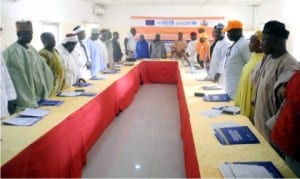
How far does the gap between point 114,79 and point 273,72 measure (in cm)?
328

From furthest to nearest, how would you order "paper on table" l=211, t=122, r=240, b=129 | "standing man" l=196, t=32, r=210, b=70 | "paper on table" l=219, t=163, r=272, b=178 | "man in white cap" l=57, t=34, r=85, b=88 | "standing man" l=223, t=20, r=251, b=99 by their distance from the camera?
"standing man" l=196, t=32, r=210, b=70, "man in white cap" l=57, t=34, r=85, b=88, "standing man" l=223, t=20, r=251, b=99, "paper on table" l=211, t=122, r=240, b=129, "paper on table" l=219, t=163, r=272, b=178

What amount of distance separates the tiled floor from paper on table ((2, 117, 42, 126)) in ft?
2.57

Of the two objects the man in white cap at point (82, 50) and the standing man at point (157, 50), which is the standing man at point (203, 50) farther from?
the standing man at point (157, 50)

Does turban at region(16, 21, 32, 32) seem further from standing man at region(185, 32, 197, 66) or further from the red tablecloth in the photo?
standing man at region(185, 32, 197, 66)

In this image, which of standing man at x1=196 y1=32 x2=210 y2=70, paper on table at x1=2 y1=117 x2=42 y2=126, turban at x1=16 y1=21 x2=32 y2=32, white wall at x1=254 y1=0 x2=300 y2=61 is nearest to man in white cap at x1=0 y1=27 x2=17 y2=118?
paper on table at x1=2 y1=117 x2=42 y2=126

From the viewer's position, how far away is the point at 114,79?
17.1 ft

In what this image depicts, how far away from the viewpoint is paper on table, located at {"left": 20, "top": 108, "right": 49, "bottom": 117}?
108 inches

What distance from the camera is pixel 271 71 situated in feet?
7.62

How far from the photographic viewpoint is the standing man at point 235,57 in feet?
11.8

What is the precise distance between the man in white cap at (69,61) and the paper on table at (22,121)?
4.90ft

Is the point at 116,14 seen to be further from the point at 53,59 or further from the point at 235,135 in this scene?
the point at 235,135

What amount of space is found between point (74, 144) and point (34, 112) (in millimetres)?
467

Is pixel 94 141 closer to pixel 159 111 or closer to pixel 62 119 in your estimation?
pixel 62 119

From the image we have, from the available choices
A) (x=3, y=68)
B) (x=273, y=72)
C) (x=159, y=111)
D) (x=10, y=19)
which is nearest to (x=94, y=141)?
(x=3, y=68)
